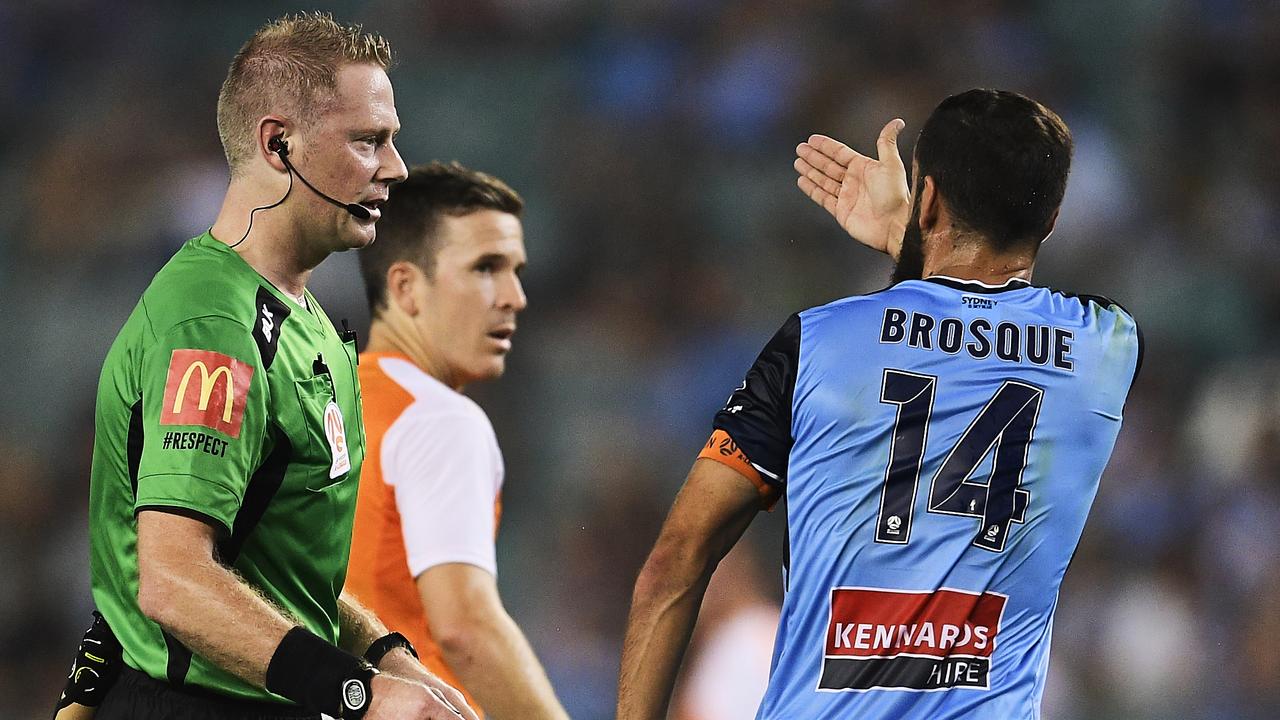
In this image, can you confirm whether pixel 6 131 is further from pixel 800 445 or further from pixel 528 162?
pixel 800 445

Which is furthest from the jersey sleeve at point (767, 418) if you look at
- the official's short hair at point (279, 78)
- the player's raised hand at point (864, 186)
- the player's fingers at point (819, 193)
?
the official's short hair at point (279, 78)

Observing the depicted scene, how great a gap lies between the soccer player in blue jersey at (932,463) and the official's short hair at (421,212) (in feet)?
7.86

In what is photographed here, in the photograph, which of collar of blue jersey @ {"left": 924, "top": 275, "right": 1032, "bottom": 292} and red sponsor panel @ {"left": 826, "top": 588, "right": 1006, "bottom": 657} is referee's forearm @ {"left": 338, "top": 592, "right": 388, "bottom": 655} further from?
collar of blue jersey @ {"left": 924, "top": 275, "right": 1032, "bottom": 292}

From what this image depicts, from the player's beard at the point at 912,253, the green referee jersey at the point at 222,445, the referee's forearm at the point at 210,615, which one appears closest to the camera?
the referee's forearm at the point at 210,615

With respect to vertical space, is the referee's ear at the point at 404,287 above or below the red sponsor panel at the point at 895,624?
above

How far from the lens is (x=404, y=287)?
18.0ft

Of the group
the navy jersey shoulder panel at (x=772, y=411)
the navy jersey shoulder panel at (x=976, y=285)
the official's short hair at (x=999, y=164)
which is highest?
the official's short hair at (x=999, y=164)

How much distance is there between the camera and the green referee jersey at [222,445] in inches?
114

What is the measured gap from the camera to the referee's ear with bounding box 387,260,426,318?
17.9 feet

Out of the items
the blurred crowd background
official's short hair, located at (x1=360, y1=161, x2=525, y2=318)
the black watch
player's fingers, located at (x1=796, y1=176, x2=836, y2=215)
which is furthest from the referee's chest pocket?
the blurred crowd background

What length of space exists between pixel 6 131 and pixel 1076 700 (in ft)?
28.0

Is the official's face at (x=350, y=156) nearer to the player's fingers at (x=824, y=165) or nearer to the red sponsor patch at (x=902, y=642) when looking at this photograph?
the player's fingers at (x=824, y=165)

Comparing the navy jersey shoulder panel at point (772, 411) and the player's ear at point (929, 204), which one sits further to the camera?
the player's ear at point (929, 204)

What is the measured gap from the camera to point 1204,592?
30.2 ft
